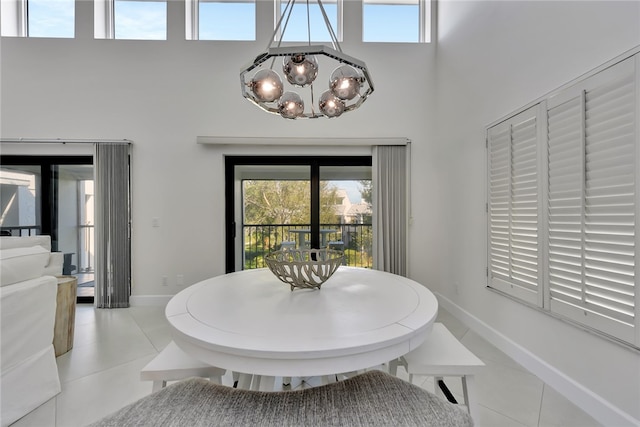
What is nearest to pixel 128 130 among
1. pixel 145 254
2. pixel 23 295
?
pixel 145 254

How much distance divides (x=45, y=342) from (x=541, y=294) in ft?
9.86

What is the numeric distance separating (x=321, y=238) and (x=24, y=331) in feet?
8.39

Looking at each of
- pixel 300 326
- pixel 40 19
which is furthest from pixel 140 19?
pixel 300 326

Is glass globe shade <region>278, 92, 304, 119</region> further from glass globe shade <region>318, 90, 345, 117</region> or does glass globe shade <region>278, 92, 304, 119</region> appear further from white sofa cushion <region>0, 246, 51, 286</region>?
white sofa cushion <region>0, 246, 51, 286</region>

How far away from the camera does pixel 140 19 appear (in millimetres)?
3395

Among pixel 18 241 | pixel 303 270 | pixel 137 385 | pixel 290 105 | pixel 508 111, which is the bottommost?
pixel 137 385

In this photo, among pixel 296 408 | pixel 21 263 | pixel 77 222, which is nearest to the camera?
pixel 296 408

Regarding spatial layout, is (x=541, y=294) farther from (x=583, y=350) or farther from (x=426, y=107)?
(x=426, y=107)

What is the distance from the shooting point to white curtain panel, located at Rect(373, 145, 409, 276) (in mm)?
3236

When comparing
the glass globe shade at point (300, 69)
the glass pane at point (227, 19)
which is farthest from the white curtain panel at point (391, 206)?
the glass pane at point (227, 19)

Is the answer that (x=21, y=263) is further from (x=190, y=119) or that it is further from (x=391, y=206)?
(x=391, y=206)

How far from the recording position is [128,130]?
10.5 feet

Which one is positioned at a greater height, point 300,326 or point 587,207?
point 587,207

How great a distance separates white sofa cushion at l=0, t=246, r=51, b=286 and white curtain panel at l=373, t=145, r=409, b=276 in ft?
9.30
